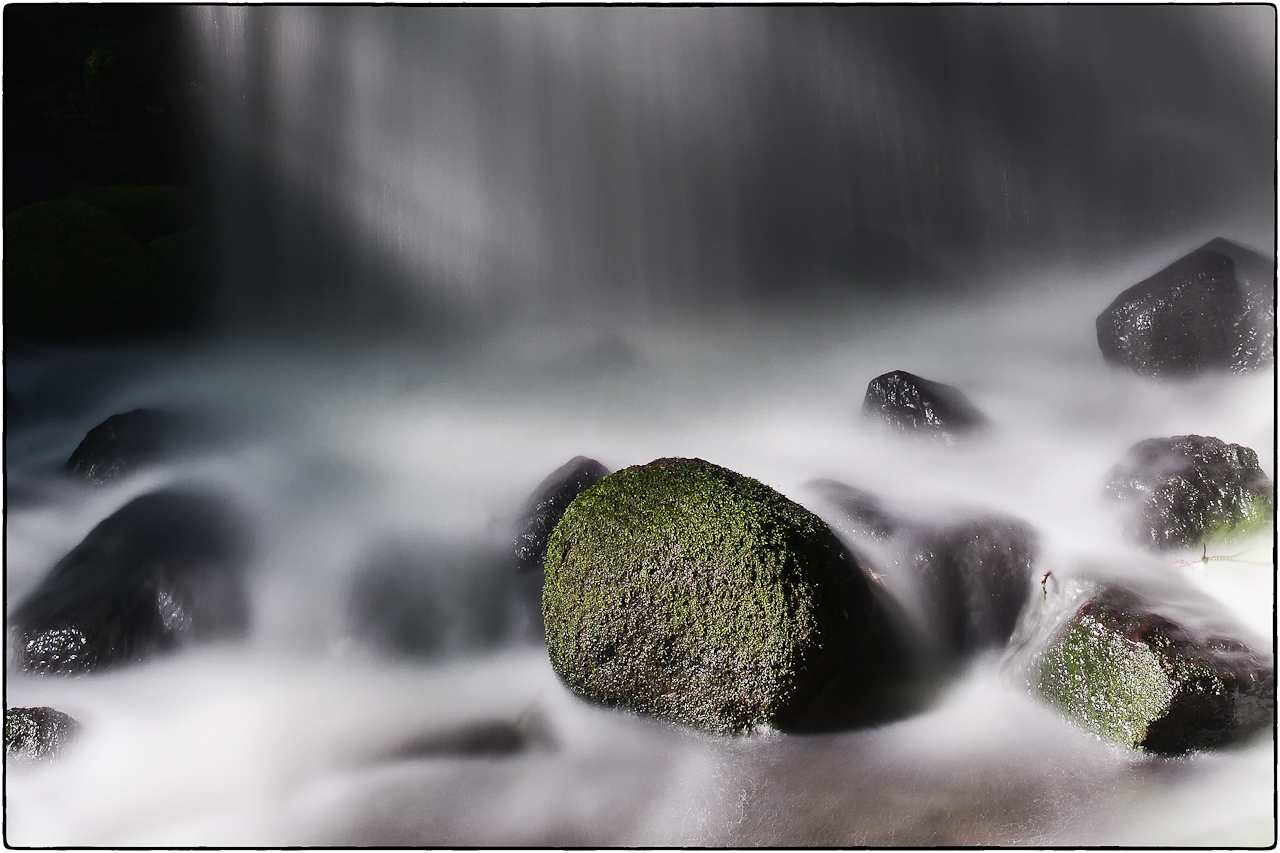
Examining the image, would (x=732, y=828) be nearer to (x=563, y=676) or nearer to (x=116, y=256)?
(x=563, y=676)

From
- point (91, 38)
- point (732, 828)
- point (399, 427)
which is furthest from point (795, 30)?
point (732, 828)

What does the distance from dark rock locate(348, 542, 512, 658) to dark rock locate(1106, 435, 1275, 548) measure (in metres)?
3.72

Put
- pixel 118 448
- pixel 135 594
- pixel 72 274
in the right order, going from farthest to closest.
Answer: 1. pixel 72 274
2. pixel 118 448
3. pixel 135 594

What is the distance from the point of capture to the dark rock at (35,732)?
3.90 m

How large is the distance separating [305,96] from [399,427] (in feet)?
10.4

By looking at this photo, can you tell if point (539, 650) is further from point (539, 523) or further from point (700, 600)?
point (700, 600)

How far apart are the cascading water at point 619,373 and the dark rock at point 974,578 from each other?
16 cm

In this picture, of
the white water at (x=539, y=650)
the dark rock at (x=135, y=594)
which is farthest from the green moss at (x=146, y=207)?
the dark rock at (x=135, y=594)

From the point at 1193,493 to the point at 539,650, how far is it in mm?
3831

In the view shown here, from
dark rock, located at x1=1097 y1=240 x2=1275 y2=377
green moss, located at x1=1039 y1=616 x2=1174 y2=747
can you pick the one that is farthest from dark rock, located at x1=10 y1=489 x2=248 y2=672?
dark rock, located at x1=1097 y1=240 x2=1275 y2=377

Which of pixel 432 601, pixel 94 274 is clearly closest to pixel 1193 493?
pixel 432 601

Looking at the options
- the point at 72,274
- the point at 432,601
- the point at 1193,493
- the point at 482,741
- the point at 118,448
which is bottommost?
the point at 482,741

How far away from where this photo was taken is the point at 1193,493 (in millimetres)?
4840

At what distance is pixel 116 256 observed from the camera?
7562 mm
